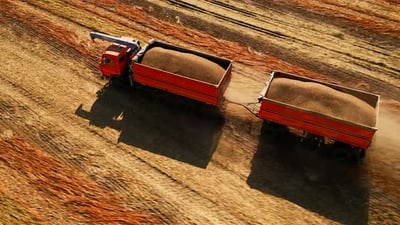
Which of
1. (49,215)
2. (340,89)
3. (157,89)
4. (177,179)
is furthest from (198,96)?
(49,215)

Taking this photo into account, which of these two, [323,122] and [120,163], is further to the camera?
[120,163]

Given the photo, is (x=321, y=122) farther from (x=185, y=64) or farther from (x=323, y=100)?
(x=185, y=64)

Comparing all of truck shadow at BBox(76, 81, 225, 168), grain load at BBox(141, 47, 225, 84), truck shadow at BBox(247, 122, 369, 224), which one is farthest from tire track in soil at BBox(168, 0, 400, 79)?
truck shadow at BBox(76, 81, 225, 168)

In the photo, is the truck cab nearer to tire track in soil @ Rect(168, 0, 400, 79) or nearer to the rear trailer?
the rear trailer

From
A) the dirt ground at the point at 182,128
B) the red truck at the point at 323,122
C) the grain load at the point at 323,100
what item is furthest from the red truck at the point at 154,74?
the grain load at the point at 323,100

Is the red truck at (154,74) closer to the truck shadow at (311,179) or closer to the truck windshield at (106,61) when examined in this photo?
the truck windshield at (106,61)

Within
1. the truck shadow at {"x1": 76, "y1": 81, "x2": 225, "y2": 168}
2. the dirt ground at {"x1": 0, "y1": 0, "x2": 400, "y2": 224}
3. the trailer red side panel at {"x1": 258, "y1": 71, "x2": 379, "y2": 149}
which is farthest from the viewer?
the truck shadow at {"x1": 76, "y1": 81, "x2": 225, "y2": 168}

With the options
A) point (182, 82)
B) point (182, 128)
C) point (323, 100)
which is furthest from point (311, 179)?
point (182, 82)

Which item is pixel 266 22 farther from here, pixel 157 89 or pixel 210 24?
pixel 157 89
